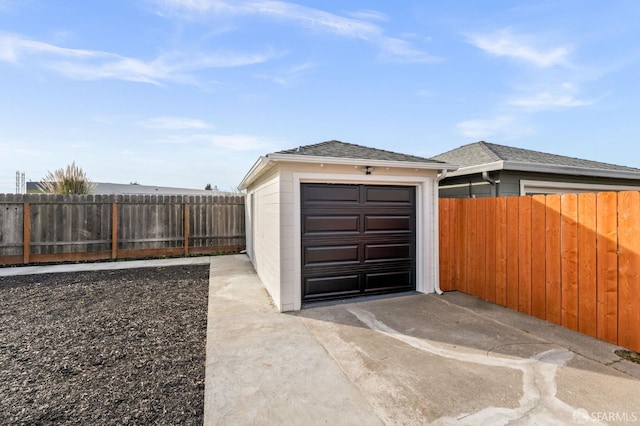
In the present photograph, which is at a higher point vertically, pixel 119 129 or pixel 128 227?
pixel 119 129

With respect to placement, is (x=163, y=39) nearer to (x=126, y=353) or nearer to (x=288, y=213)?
(x=288, y=213)

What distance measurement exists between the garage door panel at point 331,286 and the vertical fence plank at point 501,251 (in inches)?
88.7

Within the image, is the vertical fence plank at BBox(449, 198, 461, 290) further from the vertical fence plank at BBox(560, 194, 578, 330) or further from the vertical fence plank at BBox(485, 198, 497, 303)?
the vertical fence plank at BBox(560, 194, 578, 330)

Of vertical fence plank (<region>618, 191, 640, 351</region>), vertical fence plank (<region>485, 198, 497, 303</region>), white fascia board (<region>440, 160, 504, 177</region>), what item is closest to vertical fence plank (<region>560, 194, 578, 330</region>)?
vertical fence plank (<region>618, 191, 640, 351</region>)

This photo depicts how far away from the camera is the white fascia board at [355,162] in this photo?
421cm

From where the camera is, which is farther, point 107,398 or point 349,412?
point 107,398

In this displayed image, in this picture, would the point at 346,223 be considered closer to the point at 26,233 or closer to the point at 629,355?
the point at 629,355

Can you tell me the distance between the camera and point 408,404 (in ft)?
7.11

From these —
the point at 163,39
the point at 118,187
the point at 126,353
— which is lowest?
the point at 126,353

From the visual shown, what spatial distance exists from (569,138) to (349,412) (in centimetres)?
1276

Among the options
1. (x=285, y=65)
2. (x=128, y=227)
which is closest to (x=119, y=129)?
(x=128, y=227)

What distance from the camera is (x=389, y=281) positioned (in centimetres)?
525

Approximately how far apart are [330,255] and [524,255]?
2895 mm

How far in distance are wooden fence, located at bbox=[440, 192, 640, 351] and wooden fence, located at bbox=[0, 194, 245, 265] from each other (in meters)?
7.36
